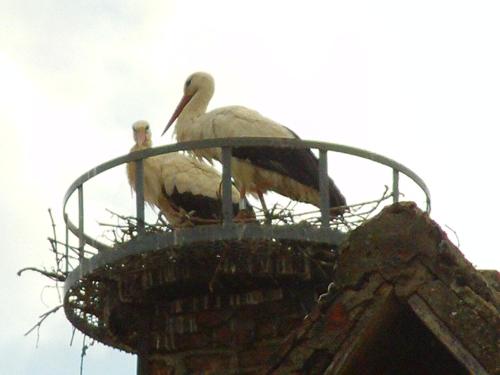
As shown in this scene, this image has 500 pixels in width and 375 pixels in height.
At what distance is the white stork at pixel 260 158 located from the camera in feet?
43.5

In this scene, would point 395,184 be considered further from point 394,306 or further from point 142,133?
point 394,306

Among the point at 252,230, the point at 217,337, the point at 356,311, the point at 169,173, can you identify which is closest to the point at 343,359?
the point at 356,311

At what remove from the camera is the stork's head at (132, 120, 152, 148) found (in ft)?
49.7

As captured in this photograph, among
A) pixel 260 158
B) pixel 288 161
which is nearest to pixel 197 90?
pixel 260 158

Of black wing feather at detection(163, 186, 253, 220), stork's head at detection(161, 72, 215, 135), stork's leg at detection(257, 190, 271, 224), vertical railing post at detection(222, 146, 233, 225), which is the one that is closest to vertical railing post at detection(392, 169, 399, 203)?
stork's leg at detection(257, 190, 271, 224)

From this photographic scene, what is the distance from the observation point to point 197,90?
15.2m

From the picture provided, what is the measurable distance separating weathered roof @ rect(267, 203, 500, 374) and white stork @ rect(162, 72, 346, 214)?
827 cm

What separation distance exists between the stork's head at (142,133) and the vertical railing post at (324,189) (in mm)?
3013

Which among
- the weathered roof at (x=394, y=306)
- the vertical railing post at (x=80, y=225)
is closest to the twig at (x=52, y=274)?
the vertical railing post at (x=80, y=225)

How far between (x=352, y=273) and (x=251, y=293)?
338 inches

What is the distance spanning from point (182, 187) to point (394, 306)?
9865mm

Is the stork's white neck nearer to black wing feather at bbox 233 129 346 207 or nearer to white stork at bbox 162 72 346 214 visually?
white stork at bbox 162 72 346 214

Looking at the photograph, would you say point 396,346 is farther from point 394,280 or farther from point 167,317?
point 167,317

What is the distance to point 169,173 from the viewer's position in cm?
1443
